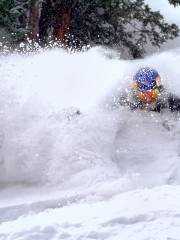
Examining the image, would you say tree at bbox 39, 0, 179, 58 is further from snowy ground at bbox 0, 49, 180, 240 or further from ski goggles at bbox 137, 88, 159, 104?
ski goggles at bbox 137, 88, 159, 104

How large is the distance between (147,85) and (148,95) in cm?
21

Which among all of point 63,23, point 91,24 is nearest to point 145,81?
point 63,23

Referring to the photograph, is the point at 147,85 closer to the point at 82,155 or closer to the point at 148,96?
the point at 148,96

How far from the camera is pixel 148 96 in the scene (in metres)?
10.4

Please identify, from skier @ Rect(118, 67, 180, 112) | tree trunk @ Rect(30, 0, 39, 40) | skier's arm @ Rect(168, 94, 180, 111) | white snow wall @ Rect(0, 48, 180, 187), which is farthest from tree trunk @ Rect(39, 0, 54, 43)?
skier's arm @ Rect(168, 94, 180, 111)

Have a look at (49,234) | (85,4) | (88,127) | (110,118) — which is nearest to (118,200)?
(49,234)

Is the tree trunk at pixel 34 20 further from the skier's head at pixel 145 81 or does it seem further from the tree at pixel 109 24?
the skier's head at pixel 145 81

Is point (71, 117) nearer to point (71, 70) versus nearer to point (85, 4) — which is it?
point (71, 70)

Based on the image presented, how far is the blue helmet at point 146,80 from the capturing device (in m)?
10.3

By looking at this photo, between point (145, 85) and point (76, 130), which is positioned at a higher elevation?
point (145, 85)

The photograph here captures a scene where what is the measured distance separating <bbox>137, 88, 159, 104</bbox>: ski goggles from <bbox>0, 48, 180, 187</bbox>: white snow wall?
1.03ft

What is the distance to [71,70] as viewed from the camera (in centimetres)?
1177

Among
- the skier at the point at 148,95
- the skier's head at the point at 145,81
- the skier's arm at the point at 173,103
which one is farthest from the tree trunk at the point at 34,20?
the skier's arm at the point at 173,103

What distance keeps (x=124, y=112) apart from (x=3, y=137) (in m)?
2.74
